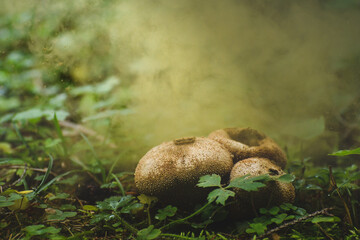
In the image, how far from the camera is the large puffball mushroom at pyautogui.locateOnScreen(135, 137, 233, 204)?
1494mm

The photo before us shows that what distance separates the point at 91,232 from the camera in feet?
4.58

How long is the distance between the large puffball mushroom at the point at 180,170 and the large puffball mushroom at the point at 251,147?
0.15m

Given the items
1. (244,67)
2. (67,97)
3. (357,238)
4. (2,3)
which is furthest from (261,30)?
(2,3)

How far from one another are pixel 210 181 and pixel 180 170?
21cm

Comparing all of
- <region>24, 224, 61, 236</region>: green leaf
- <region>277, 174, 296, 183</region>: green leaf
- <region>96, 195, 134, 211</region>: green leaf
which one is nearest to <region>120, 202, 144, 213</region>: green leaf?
<region>96, 195, 134, 211</region>: green leaf

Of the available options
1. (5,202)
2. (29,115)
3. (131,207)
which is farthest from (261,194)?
(29,115)

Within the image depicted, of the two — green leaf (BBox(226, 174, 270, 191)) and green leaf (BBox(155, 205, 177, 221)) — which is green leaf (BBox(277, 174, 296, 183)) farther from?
green leaf (BBox(155, 205, 177, 221))

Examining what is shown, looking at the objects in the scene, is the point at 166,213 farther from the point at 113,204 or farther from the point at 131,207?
the point at 113,204

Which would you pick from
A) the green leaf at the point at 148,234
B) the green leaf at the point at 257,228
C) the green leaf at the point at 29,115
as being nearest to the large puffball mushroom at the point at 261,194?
the green leaf at the point at 257,228

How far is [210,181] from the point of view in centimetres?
136

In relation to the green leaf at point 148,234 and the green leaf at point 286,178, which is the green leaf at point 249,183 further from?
the green leaf at point 148,234

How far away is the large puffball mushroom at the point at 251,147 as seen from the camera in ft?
5.65

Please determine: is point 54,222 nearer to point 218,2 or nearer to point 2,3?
point 218,2

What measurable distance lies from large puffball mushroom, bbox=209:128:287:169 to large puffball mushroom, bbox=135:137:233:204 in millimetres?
148
